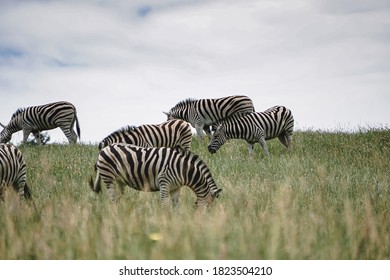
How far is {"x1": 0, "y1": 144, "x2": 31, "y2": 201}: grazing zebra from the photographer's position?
727 centimetres

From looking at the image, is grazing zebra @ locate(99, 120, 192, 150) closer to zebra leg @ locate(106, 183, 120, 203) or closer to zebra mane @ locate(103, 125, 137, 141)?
zebra mane @ locate(103, 125, 137, 141)

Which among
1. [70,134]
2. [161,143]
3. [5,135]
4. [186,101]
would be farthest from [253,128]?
[5,135]

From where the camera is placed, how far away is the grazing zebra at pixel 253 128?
1320cm

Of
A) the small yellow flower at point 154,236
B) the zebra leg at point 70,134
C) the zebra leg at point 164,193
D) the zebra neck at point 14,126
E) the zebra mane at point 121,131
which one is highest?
the zebra neck at point 14,126

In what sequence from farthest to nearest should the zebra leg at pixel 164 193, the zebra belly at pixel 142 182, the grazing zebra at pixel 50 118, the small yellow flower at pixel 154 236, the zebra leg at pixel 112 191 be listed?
the grazing zebra at pixel 50 118, the zebra leg at pixel 112 191, the zebra belly at pixel 142 182, the zebra leg at pixel 164 193, the small yellow flower at pixel 154 236

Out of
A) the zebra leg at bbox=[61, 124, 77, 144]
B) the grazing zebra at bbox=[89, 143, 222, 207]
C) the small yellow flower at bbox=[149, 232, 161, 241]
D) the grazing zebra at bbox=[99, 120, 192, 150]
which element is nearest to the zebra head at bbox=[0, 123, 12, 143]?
the zebra leg at bbox=[61, 124, 77, 144]

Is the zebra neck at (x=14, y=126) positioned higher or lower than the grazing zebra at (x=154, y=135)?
higher

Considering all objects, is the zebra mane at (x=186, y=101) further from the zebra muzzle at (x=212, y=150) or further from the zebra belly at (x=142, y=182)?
the zebra belly at (x=142, y=182)

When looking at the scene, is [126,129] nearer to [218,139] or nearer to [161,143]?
[161,143]

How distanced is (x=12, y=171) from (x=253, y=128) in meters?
7.24

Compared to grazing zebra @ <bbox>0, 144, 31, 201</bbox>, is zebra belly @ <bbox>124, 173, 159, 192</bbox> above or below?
below

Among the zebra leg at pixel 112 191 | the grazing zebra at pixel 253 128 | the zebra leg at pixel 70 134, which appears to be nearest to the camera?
the zebra leg at pixel 112 191

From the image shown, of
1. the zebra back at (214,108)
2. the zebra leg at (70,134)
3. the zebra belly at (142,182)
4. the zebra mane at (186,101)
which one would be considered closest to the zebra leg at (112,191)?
the zebra belly at (142,182)

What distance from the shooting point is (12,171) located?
24.6ft
